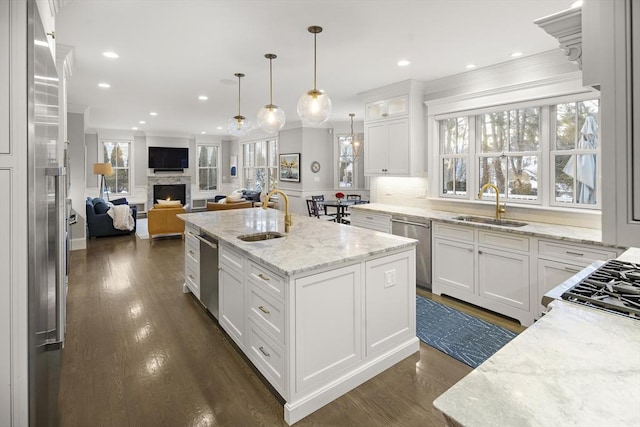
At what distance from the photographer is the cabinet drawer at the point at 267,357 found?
7.21 feet

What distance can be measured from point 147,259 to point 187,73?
312 cm

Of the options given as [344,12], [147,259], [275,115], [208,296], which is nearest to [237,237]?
[208,296]

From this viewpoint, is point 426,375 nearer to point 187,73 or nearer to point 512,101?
point 512,101

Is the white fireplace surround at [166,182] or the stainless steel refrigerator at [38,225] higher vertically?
the white fireplace surround at [166,182]

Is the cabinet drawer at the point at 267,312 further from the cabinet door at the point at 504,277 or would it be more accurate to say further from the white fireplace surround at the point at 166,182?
the white fireplace surround at the point at 166,182

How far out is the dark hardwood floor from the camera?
214 centimetres

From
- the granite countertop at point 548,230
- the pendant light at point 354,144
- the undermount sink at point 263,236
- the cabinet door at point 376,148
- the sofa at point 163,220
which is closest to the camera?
the granite countertop at point 548,230

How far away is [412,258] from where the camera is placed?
9.20 feet

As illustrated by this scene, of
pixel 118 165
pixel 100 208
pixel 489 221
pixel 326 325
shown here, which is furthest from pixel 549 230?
pixel 118 165

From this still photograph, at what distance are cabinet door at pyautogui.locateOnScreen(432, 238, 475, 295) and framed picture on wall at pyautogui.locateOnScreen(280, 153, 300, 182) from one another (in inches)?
221

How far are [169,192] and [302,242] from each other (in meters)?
10.7

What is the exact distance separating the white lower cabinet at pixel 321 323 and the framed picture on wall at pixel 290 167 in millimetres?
6525

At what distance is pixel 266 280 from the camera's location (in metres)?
2.29

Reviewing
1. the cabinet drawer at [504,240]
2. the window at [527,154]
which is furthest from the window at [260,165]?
the cabinet drawer at [504,240]
